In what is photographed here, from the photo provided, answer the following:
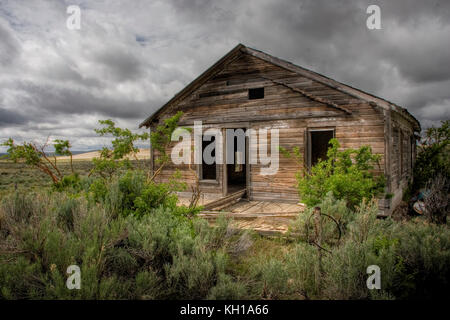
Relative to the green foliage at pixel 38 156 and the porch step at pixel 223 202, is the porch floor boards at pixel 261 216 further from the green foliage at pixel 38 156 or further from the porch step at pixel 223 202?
the green foliage at pixel 38 156

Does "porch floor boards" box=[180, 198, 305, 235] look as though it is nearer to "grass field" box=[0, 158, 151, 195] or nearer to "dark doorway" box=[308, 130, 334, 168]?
"grass field" box=[0, 158, 151, 195]

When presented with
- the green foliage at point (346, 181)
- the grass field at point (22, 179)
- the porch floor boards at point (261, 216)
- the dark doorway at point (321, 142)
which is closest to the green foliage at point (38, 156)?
the grass field at point (22, 179)

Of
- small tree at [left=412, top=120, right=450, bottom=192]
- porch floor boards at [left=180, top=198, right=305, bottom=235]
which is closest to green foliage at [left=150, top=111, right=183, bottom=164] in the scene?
porch floor boards at [left=180, top=198, right=305, bottom=235]

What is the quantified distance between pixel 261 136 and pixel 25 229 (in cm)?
762

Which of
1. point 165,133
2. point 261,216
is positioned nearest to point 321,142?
point 261,216

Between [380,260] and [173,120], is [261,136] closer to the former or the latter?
[173,120]

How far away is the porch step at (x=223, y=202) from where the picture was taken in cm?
771

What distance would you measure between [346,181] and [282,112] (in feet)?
12.6

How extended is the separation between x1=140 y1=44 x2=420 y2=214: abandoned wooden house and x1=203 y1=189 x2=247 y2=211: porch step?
45 cm

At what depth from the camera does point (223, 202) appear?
8539 millimetres

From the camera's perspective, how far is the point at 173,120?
7.93 meters

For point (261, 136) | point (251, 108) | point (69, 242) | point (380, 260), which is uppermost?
point (251, 108)

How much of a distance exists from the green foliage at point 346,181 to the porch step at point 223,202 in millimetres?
2562
